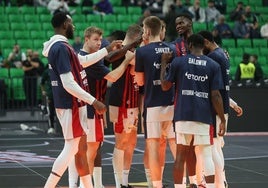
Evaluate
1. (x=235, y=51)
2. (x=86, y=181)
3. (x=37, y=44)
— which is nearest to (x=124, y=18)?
(x=37, y=44)

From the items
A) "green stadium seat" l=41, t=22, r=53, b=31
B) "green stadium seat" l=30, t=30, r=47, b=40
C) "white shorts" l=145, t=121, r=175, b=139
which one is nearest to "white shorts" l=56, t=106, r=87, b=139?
"white shorts" l=145, t=121, r=175, b=139

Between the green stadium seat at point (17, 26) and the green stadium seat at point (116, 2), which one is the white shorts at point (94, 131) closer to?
the green stadium seat at point (17, 26)

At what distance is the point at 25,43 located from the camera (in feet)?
90.7

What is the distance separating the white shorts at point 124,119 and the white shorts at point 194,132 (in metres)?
1.44

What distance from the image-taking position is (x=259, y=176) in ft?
46.7

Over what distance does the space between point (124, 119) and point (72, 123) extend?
1.75 meters

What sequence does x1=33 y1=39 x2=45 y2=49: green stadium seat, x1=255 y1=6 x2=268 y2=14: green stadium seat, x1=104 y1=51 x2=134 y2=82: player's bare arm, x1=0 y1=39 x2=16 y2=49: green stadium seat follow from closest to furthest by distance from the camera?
x1=104 y1=51 x2=134 y2=82: player's bare arm
x1=0 y1=39 x2=16 y2=49: green stadium seat
x1=33 y1=39 x2=45 y2=49: green stadium seat
x1=255 y1=6 x2=268 y2=14: green stadium seat

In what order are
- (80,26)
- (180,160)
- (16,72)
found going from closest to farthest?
(180,160) < (16,72) < (80,26)

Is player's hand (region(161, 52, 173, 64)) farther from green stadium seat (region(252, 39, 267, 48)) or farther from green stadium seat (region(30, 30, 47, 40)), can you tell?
green stadium seat (region(252, 39, 267, 48))

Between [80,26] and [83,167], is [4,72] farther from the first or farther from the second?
[83,167]

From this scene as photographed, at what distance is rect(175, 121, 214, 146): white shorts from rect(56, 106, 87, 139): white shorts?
1198mm

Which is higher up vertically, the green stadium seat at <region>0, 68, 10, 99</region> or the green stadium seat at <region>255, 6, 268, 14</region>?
the green stadium seat at <region>255, 6, 268, 14</region>

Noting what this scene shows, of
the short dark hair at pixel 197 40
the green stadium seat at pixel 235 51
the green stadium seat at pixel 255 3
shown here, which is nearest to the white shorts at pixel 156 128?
the short dark hair at pixel 197 40

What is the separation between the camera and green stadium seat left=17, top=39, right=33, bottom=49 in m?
27.6
